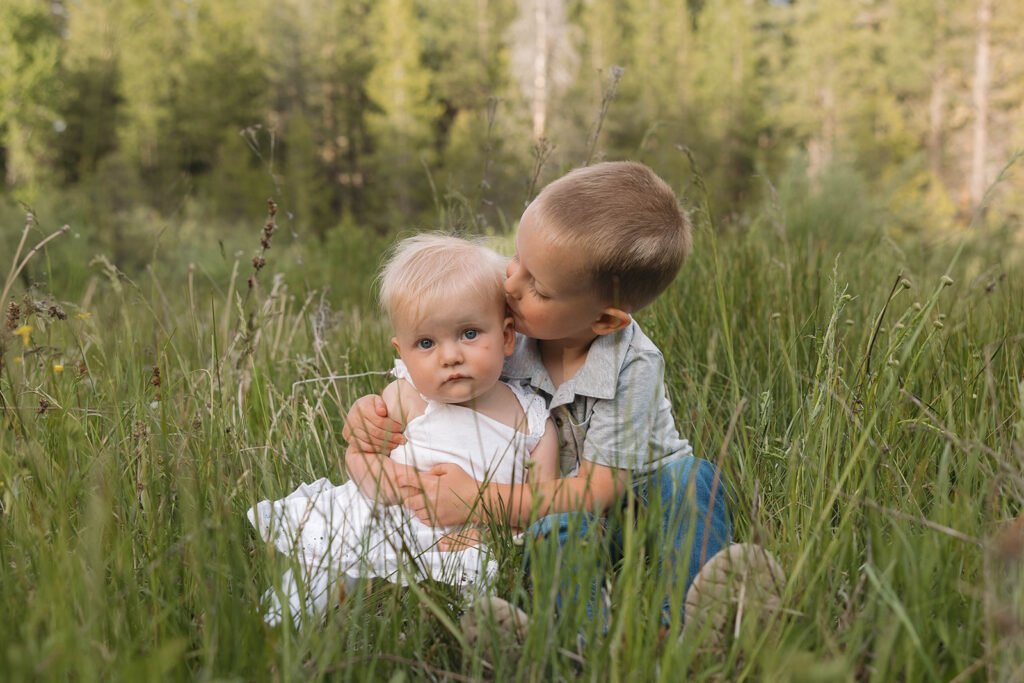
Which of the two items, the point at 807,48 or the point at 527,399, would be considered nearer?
the point at 527,399

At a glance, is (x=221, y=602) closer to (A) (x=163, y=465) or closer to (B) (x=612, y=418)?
(A) (x=163, y=465)

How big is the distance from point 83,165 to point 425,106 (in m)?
9.41

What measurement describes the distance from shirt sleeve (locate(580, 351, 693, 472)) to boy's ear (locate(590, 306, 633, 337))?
0.26 ft

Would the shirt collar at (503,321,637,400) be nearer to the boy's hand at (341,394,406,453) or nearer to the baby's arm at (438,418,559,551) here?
the baby's arm at (438,418,559,551)

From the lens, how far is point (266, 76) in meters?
24.2

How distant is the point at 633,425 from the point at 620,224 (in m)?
0.43

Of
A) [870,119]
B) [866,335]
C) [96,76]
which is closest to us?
[866,335]

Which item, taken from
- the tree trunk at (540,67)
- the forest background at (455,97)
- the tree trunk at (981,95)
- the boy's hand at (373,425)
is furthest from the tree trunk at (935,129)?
the boy's hand at (373,425)

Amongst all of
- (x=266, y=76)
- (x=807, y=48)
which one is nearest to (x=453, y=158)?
(x=266, y=76)

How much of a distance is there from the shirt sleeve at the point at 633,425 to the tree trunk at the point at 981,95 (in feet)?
65.8

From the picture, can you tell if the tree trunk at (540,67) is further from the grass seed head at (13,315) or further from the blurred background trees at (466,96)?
the grass seed head at (13,315)

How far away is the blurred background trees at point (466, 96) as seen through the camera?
19.0m

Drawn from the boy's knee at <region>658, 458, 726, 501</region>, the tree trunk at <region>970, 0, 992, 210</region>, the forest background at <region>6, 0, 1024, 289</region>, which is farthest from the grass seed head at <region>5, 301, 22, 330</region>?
the tree trunk at <region>970, 0, 992, 210</region>

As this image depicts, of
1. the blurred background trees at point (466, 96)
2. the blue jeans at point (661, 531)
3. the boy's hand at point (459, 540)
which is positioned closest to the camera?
the blue jeans at point (661, 531)
